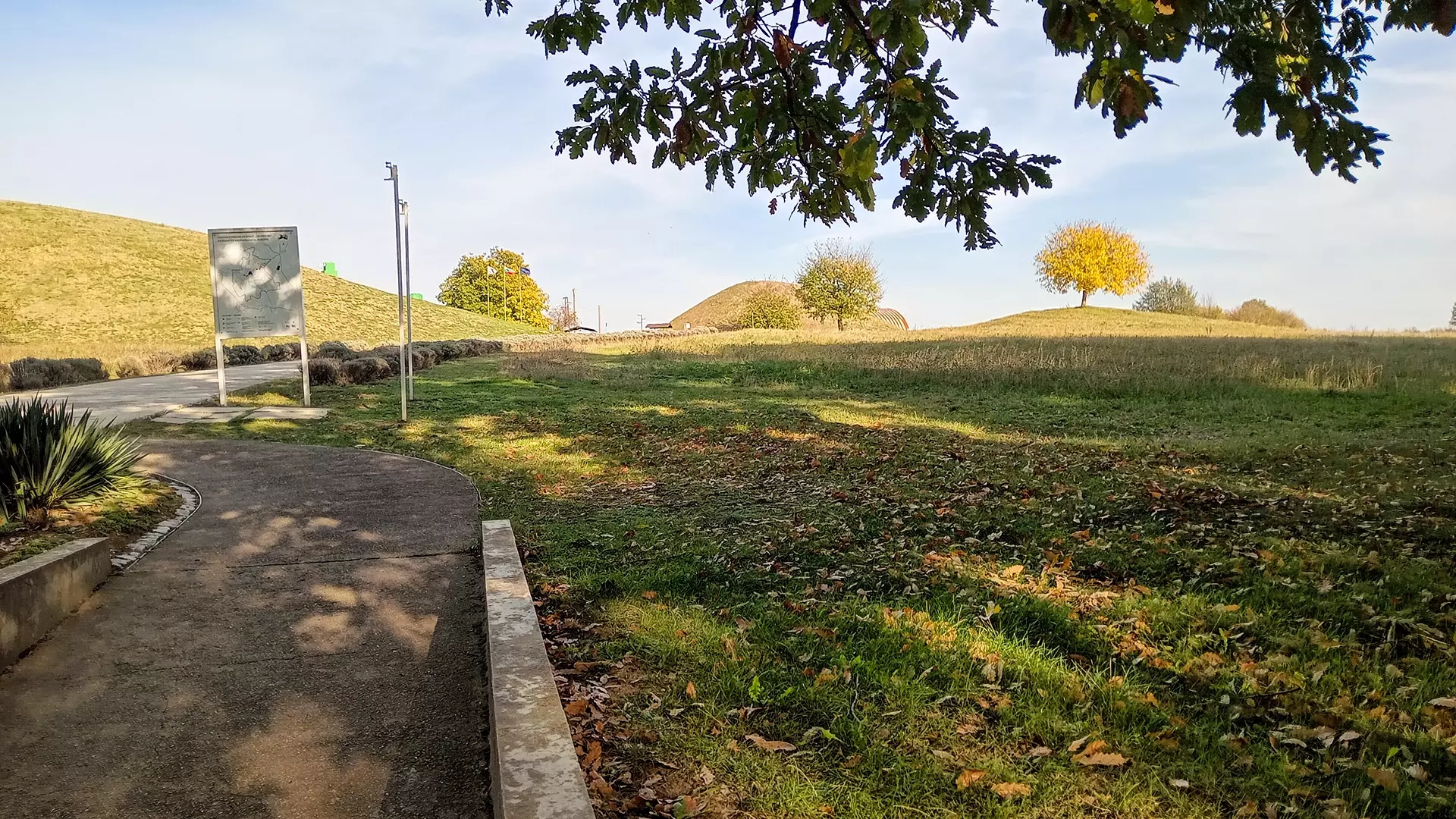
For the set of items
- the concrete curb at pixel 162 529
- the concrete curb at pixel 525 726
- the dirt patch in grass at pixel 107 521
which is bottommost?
the concrete curb at pixel 525 726

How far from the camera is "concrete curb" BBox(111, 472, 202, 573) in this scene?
18.1ft

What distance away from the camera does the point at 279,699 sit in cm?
377

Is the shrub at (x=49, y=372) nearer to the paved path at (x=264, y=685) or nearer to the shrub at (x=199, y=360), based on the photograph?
the shrub at (x=199, y=360)

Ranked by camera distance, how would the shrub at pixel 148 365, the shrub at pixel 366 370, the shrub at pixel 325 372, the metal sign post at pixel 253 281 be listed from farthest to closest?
1. the shrub at pixel 148 365
2. the shrub at pixel 366 370
3. the shrub at pixel 325 372
4. the metal sign post at pixel 253 281

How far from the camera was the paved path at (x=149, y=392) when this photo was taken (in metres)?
12.4

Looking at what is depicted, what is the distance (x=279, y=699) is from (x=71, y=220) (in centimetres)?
6268

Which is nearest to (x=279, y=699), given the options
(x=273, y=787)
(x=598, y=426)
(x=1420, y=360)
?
(x=273, y=787)

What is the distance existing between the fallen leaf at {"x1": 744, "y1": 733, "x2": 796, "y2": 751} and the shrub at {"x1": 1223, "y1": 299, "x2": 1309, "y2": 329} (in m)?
67.6

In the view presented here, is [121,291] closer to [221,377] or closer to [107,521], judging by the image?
[221,377]

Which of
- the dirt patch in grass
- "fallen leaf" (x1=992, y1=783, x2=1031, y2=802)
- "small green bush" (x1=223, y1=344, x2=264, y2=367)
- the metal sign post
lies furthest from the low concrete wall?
"small green bush" (x1=223, y1=344, x2=264, y2=367)

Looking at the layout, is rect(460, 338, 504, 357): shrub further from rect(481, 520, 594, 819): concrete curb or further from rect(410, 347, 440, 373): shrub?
rect(481, 520, 594, 819): concrete curb

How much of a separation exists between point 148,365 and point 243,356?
4.87m

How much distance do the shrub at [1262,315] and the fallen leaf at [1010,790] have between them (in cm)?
6730

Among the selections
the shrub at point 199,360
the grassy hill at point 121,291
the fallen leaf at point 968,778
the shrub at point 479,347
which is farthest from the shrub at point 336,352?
the fallen leaf at point 968,778
